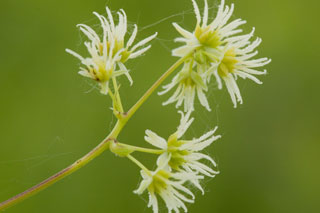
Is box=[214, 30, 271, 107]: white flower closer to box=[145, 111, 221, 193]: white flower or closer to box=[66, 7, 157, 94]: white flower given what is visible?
box=[145, 111, 221, 193]: white flower

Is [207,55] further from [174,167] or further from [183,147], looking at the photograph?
[174,167]

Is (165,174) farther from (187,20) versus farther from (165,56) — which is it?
(187,20)

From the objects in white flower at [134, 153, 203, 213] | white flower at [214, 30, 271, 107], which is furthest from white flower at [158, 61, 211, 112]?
white flower at [134, 153, 203, 213]

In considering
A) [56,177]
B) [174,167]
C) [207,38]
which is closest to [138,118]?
[174,167]

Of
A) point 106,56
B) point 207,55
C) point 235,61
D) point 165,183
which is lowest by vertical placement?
point 165,183

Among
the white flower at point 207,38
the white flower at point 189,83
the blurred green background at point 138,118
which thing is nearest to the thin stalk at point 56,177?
the white flower at point 189,83
